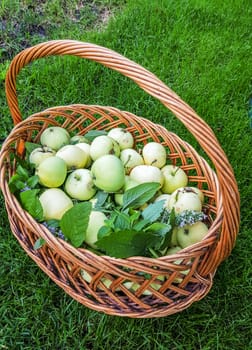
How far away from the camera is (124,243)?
100cm

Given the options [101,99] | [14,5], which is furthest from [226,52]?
Result: [14,5]

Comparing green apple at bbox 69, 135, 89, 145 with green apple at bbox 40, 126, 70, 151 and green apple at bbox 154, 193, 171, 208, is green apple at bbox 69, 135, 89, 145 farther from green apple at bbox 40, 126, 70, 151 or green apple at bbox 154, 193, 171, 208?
green apple at bbox 154, 193, 171, 208

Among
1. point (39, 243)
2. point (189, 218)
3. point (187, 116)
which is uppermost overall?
point (187, 116)

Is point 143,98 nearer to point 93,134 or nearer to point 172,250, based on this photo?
point 93,134

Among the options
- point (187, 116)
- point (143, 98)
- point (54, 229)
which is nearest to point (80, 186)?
point (54, 229)

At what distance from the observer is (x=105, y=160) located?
1214mm

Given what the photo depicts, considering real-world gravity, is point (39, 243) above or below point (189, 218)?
below

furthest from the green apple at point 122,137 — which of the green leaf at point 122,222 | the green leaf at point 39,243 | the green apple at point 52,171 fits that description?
the green leaf at point 39,243

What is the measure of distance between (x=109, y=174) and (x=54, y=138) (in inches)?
10.3

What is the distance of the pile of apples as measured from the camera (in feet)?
3.84

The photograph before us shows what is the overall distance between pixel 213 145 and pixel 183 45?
4.80ft

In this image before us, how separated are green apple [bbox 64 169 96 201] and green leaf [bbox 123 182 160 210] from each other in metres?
0.12

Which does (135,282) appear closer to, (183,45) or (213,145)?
(213,145)

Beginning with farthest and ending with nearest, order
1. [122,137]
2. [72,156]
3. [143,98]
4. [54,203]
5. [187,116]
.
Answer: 1. [143,98]
2. [122,137]
3. [72,156]
4. [54,203]
5. [187,116]
